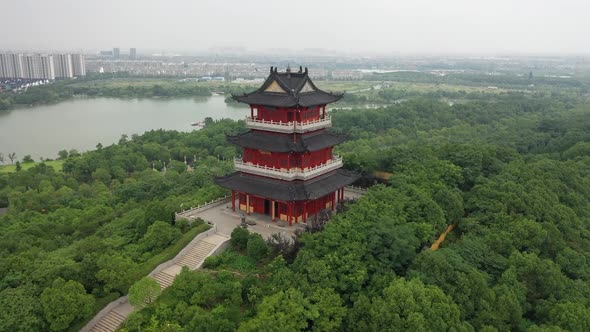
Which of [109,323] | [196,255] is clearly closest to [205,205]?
[196,255]

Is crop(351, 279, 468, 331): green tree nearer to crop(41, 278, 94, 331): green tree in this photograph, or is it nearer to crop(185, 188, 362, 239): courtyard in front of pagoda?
crop(185, 188, 362, 239): courtyard in front of pagoda

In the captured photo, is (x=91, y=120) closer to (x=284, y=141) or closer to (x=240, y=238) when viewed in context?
(x=284, y=141)

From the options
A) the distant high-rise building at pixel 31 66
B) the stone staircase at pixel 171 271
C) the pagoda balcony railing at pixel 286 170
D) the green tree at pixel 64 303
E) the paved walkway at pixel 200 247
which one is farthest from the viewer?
the distant high-rise building at pixel 31 66

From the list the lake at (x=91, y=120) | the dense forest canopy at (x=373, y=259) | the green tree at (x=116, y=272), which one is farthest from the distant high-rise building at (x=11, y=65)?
the green tree at (x=116, y=272)

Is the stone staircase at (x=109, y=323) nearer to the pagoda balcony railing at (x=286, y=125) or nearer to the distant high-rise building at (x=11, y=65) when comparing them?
the pagoda balcony railing at (x=286, y=125)

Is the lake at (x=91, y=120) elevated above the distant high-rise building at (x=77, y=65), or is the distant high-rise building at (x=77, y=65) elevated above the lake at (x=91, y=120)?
the distant high-rise building at (x=77, y=65)

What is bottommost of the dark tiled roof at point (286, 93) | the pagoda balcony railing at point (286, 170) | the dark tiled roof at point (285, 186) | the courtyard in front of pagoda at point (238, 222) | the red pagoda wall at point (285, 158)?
the courtyard in front of pagoda at point (238, 222)

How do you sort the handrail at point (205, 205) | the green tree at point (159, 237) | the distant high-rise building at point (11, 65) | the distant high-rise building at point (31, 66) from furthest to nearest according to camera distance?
the distant high-rise building at point (11, 65), the distant high-rise building at point (31, 66), the handrail at point (205, 205), the green tree at point (159, 237)

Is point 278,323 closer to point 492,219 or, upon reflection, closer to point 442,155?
point 492,219

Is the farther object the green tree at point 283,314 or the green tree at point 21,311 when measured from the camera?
the green tree at point 21,311

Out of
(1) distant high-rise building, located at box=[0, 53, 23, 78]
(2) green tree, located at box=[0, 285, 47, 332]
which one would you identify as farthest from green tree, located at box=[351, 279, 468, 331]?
(1) distant high-rise building, located at box=[0, 53, 23, 78]
